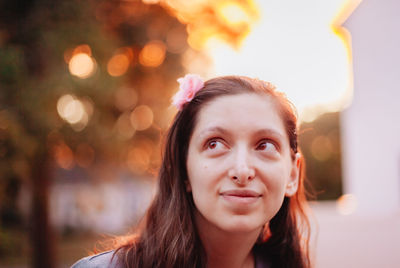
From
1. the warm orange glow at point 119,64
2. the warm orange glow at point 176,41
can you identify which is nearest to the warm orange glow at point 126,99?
the warm orange glow at point 119,64

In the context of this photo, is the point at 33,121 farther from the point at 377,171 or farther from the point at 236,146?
the point at 377,171

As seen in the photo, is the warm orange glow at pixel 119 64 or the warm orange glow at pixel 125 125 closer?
the warm orange glow at pixel 119 64

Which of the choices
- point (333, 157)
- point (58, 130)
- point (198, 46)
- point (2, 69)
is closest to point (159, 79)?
point (198, 46)

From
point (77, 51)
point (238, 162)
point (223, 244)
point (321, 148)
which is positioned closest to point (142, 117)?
point (77, 51)

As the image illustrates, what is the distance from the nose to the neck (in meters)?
0.35

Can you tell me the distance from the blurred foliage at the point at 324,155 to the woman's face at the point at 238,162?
2232cm

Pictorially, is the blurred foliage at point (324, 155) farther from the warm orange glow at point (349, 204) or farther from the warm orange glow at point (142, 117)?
the warm orange glow at point (142, 117)

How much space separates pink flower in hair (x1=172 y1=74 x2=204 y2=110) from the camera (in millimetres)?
1912

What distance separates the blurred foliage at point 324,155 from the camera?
82.2ft

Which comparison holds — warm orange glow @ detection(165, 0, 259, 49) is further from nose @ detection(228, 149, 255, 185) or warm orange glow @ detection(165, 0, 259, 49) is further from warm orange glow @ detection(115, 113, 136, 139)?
nose @ detection(228, 149, 255, 185)

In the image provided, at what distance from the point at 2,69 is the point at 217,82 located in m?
4.87

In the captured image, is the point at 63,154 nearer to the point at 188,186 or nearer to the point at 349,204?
the point at 188,186

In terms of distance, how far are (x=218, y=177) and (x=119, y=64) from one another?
819cm

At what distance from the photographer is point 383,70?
859 centimetres
